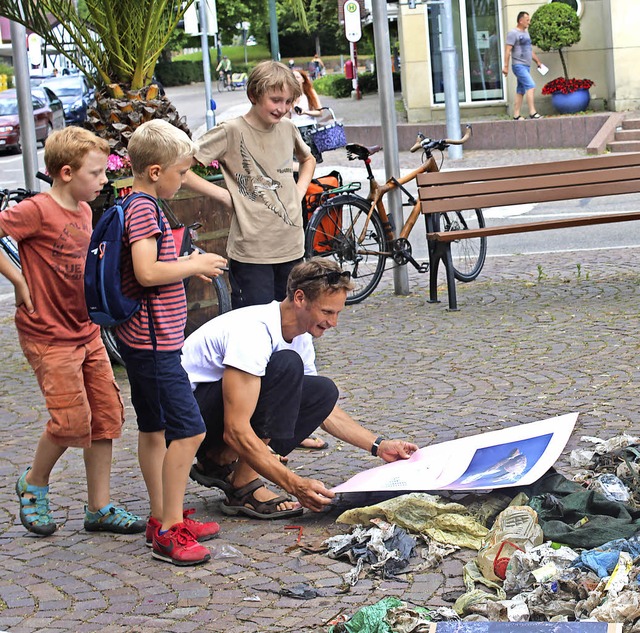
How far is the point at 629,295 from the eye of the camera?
877 centimetres

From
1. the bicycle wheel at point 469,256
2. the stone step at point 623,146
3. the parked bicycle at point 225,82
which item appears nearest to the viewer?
the bicycle wheel at point 469,256

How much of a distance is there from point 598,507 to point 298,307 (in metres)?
1.33

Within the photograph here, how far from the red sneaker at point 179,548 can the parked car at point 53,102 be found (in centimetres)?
2695

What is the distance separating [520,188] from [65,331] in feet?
17.9

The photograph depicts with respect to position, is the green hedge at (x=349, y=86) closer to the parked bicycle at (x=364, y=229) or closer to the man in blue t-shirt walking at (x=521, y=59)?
the man in blue t-shirt walking at (x=521, y=59)

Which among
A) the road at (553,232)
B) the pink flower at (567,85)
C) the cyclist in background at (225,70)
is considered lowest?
the road at (553,232)

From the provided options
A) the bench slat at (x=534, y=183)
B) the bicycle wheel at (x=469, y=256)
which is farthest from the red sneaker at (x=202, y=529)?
the bicycle wheel at (x=469, y=256)

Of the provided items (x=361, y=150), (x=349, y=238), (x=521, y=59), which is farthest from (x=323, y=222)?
(x=521, y=59)

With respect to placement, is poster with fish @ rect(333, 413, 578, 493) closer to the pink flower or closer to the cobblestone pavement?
the cobblestone pavement

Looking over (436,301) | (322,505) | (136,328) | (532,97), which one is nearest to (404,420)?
(322,505)

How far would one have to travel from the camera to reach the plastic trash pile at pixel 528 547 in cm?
357

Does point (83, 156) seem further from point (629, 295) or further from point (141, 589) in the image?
point (629, 295)

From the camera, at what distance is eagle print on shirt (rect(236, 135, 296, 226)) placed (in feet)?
21.9

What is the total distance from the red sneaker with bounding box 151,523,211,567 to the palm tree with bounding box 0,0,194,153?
4341 mm
